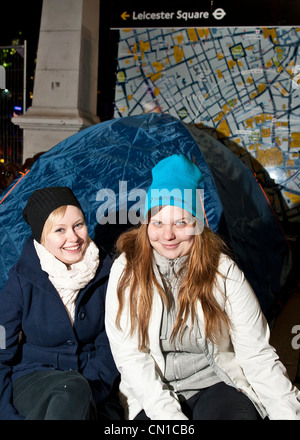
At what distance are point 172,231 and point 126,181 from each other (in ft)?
4.18

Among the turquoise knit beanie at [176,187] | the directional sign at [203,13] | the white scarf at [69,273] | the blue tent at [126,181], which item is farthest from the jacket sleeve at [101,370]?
the directional sign at [203,13]

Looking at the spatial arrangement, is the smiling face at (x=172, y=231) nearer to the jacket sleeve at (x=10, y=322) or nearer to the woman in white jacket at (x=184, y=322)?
the woman in white jacket at (x=184, y=322)

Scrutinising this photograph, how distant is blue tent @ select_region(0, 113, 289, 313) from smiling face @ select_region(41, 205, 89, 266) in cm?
83

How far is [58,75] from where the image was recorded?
210 inches

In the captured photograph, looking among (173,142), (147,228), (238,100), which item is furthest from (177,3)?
(147,228)

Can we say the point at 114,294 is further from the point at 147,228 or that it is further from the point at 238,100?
the point at 238,100

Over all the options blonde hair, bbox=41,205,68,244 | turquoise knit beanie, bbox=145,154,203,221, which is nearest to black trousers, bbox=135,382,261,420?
turquoise knit beanie, bbox=145,154,203,221

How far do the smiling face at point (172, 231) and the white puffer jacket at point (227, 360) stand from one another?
0.52ft

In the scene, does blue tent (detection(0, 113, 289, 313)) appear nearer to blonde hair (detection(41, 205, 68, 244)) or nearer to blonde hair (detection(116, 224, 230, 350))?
blonde hair (detection(41, 205, 68, 244))

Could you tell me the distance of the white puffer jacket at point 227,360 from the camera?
1.63 metres

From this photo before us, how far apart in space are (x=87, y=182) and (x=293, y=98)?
323 centimetres

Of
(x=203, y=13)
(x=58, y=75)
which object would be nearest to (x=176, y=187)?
(x=58, y=75)

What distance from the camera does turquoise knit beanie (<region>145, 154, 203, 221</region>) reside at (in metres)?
1.80

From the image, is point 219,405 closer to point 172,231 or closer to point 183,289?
point 183,289
